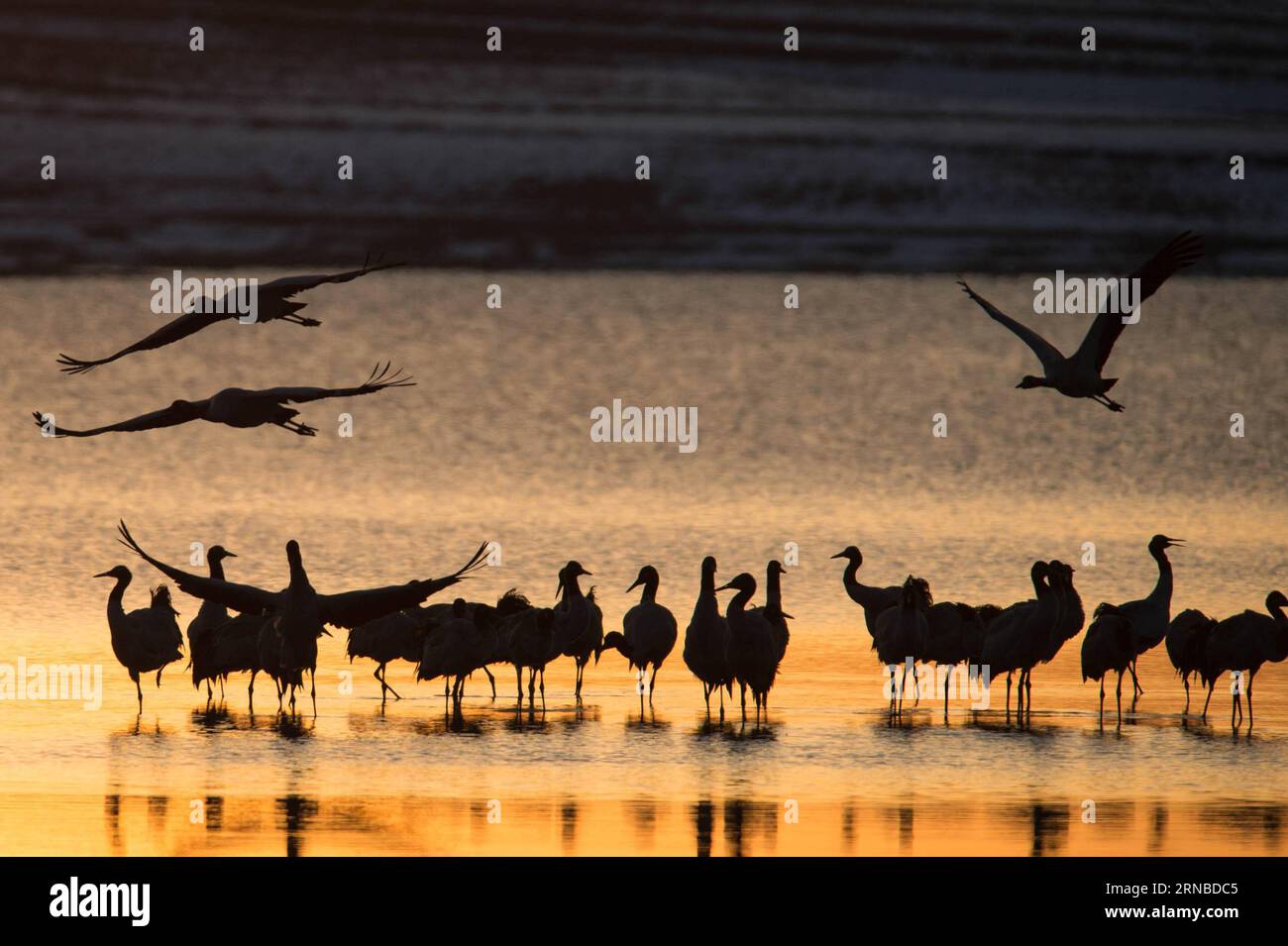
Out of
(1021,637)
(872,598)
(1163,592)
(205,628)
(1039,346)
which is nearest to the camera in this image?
(1021,637)

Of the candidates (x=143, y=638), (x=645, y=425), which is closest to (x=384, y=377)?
(x=645, y=425)

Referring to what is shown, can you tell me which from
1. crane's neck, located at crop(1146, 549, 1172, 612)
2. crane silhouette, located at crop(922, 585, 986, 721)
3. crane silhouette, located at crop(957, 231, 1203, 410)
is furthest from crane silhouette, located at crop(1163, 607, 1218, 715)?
crane silhouette, located at crop(957, 231, 1203, 410)

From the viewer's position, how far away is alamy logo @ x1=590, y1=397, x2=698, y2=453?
41688mm

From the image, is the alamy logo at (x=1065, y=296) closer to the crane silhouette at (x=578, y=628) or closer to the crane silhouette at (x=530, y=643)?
the crane silhouette at (x=578, y=628)

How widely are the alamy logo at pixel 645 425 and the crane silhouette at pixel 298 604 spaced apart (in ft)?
68.2

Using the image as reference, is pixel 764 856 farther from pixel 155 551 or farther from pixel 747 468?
pixel 747 468

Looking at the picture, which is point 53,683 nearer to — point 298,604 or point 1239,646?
point 298,604

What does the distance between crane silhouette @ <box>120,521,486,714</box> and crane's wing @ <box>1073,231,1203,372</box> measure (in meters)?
7.34

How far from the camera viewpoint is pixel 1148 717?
21594mm

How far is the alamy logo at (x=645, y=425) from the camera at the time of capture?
41.7m

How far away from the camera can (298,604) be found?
20141mm

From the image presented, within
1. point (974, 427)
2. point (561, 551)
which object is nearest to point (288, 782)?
point (561, 551)

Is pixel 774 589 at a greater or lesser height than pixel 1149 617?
greater

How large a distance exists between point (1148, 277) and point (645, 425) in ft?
73.2
